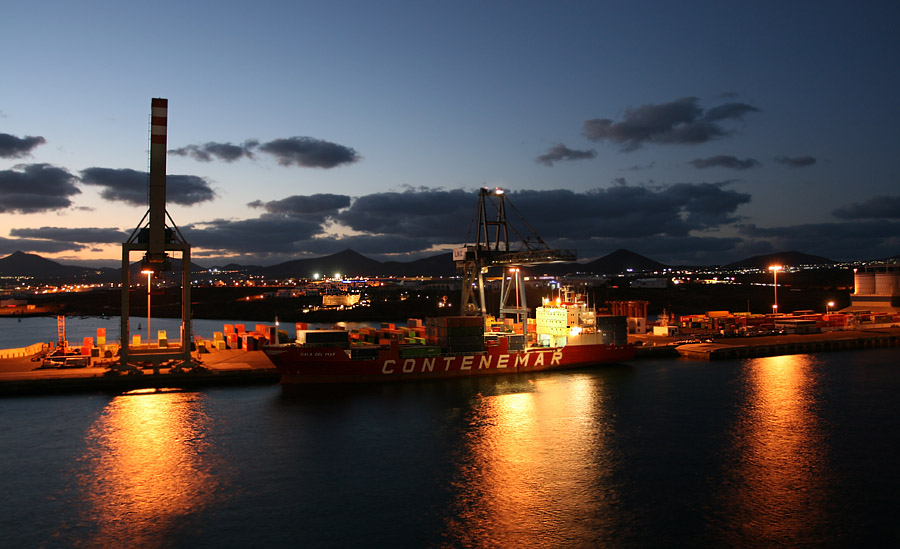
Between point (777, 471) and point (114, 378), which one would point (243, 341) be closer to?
point (114, 378)

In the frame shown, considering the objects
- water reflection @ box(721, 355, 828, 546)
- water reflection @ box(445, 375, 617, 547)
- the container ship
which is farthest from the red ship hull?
water reflection @ box(721, 355, 828, 546)

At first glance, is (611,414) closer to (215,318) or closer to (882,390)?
(882,390)

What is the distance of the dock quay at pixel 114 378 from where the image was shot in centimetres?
2812

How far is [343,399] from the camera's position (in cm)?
2772

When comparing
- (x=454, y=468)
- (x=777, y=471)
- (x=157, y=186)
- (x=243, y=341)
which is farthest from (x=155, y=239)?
(x=777, y=471)

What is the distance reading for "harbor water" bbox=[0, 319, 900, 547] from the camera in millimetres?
13883

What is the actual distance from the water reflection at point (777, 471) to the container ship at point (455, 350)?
33.7 ft

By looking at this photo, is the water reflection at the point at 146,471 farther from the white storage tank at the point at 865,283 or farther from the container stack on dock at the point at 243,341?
Answer: the white storage tank at the point at 865,283

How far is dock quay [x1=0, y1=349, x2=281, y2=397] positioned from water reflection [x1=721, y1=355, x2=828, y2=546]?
22.4 meters

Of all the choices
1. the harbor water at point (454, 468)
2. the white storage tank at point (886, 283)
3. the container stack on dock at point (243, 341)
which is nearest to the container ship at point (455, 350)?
the harbor water at point (454, 468)

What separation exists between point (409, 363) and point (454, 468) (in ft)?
45.5

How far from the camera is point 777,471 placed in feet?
57.2

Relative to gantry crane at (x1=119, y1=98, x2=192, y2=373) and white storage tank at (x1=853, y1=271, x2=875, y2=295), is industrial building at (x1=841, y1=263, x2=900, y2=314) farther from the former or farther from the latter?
gantry crane at (x1=119, y1=98, x2=192, y2=373)

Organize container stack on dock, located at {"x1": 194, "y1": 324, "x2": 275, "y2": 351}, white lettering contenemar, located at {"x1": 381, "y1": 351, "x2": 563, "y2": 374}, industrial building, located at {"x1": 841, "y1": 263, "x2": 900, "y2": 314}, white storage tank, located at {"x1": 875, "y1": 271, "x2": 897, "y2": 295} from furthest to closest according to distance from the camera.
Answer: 1. white storage tank, located at {"x1": 875, "y1": 271, "x2": 897, "y2": 295}
2. industrial building, located at {"x1": 841, "y1": 263, "x2": 900, "y2": 314}
3. container stack on dock, located at {"x1": 194, "y1": 324, "x2": 275, "y2": 351}
4. white lettering contenemar, located at {"x1": 381, "y1": 351, "x2": 563, "y2": 374}
